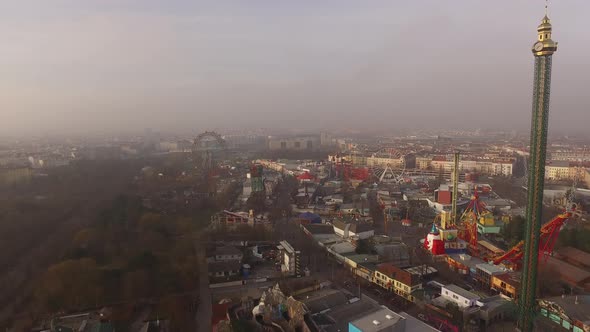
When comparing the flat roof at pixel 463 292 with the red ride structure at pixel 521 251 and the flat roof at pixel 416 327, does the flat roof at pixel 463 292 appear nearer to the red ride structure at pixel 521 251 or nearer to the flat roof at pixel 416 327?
the flat roof at pixel 416 327

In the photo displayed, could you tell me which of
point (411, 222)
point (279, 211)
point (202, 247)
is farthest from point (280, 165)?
point (202, 247)

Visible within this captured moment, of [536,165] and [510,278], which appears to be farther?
[510,278]

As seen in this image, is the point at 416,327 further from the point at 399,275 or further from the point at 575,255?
the point at 575,255

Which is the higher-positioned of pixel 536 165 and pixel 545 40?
pixel 545 40

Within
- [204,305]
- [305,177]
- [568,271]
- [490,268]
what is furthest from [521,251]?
[305,177]

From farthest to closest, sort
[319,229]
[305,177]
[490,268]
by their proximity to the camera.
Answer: [305,177], [319,229], [490,268]

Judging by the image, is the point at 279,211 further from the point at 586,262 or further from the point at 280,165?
the point at 280,165
